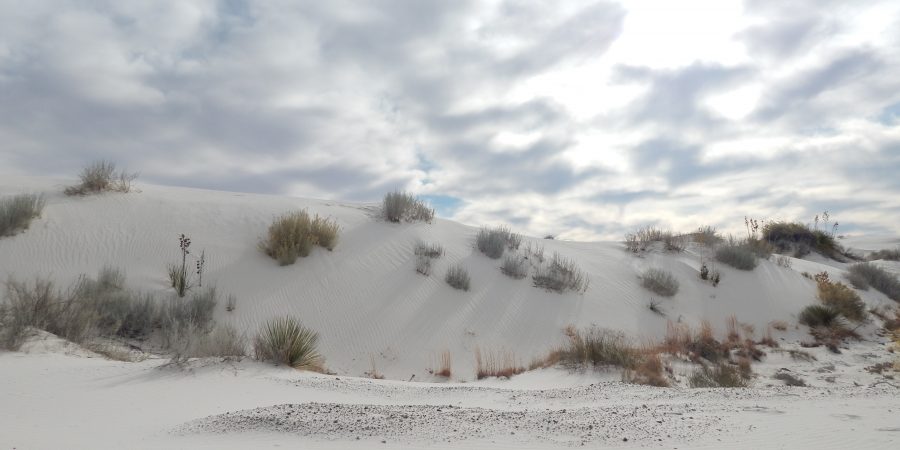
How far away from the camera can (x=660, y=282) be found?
15.6m

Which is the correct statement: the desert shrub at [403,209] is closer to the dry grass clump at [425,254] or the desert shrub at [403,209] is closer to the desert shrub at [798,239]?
the dry grass clump at [425,254]

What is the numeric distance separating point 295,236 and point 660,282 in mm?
9825

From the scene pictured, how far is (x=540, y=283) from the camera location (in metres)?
14.2

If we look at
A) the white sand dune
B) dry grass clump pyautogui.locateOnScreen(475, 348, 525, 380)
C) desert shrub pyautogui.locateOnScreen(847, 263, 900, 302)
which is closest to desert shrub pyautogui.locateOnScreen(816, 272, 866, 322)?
the white sand dune

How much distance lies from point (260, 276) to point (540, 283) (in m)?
6.67

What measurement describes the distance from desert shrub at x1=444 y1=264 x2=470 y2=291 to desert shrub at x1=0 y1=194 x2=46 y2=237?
30.0 feet

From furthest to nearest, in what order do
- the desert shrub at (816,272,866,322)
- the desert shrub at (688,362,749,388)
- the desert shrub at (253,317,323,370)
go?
1. the desert shrub at (816,272,866,322)
2. the desert shrub at (688,362,749,388)
3. the desert shrub at (253,317,323,370)

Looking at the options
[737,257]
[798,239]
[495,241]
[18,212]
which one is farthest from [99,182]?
[798,239]

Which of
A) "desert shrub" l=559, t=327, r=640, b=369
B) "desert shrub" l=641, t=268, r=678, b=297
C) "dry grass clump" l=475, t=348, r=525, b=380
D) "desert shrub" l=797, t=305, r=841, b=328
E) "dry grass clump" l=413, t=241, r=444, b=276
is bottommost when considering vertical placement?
"dry grass clump" l=475, t=348, r=525, b=380

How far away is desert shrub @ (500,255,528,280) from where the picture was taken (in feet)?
47.1

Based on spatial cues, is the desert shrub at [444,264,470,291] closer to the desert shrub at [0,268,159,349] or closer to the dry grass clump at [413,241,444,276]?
the dry grass clump at [413,241,444,276]

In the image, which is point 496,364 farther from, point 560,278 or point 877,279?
point 877,279

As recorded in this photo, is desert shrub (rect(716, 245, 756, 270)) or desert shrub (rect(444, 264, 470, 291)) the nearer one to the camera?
desert shrub (rect(444, 264, 470, 291))

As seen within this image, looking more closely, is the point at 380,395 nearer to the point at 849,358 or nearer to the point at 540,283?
the point at 540,283
